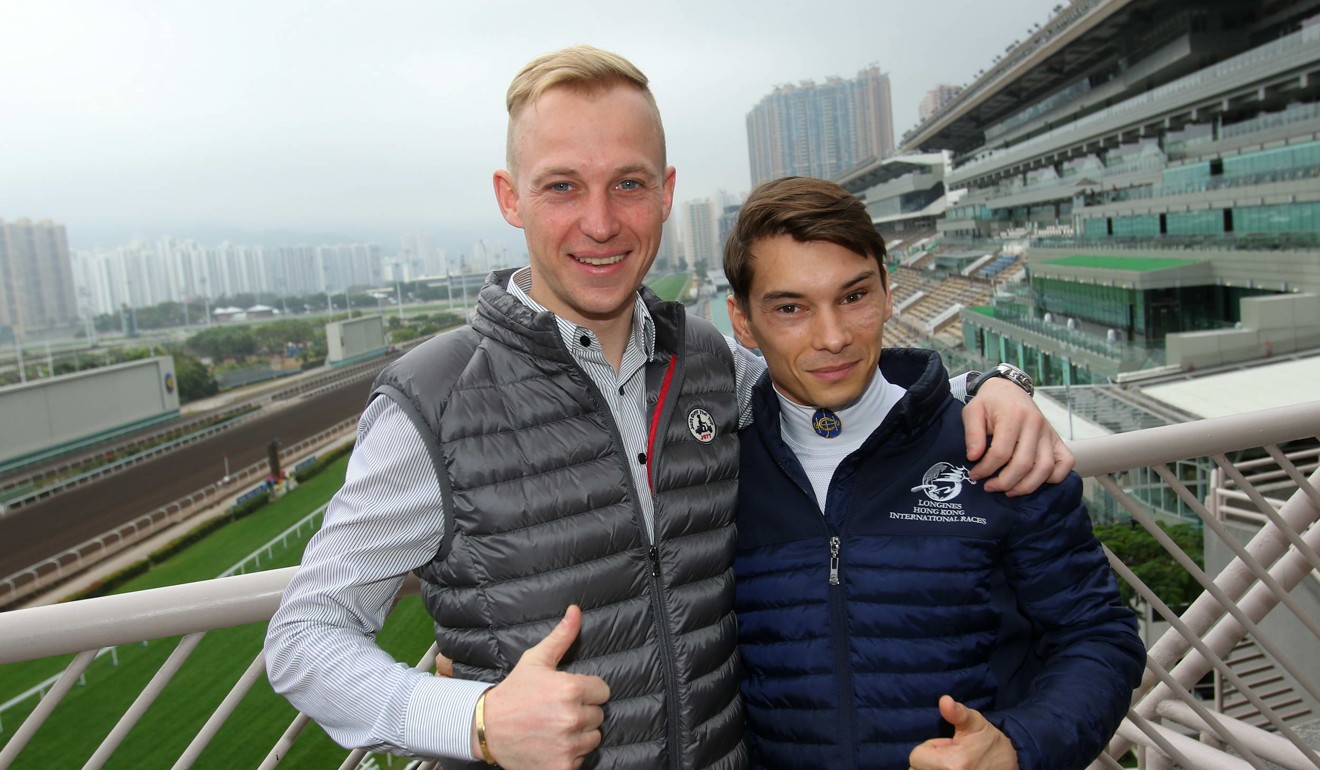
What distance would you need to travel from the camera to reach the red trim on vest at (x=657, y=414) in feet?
2.29

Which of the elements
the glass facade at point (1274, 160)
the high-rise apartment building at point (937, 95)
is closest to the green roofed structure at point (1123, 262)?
the glass facade at point (1274, 160)

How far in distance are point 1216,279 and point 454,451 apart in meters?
13.7

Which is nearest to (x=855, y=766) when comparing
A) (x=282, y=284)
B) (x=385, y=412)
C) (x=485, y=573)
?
(x=485, y=573)

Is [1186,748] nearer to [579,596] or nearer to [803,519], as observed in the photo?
[803,519]

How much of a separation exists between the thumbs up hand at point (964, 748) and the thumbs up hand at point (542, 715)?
243 millimetres

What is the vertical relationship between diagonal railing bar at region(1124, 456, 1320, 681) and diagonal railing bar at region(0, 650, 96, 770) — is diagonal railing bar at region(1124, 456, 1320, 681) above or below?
below

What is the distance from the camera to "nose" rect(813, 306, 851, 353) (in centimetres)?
73

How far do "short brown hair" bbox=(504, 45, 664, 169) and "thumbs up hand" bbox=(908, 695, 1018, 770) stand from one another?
54cm

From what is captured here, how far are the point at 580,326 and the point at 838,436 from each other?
26 centimetres

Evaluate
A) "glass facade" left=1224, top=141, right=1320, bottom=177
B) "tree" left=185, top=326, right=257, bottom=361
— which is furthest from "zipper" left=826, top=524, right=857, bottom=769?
"tree" left=185, top=326, right=257, bottom=361

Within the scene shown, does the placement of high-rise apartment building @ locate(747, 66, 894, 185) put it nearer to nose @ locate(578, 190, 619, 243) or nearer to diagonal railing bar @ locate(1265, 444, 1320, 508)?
diagonal railing bar @ locate(1265, 444, 1320, 508)

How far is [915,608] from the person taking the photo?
2.27 ft

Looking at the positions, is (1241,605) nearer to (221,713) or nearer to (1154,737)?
(1154,737)

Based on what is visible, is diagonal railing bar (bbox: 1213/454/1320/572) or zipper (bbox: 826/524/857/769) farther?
diagonal railing bar (bbox: 1213/454/1320/572)
